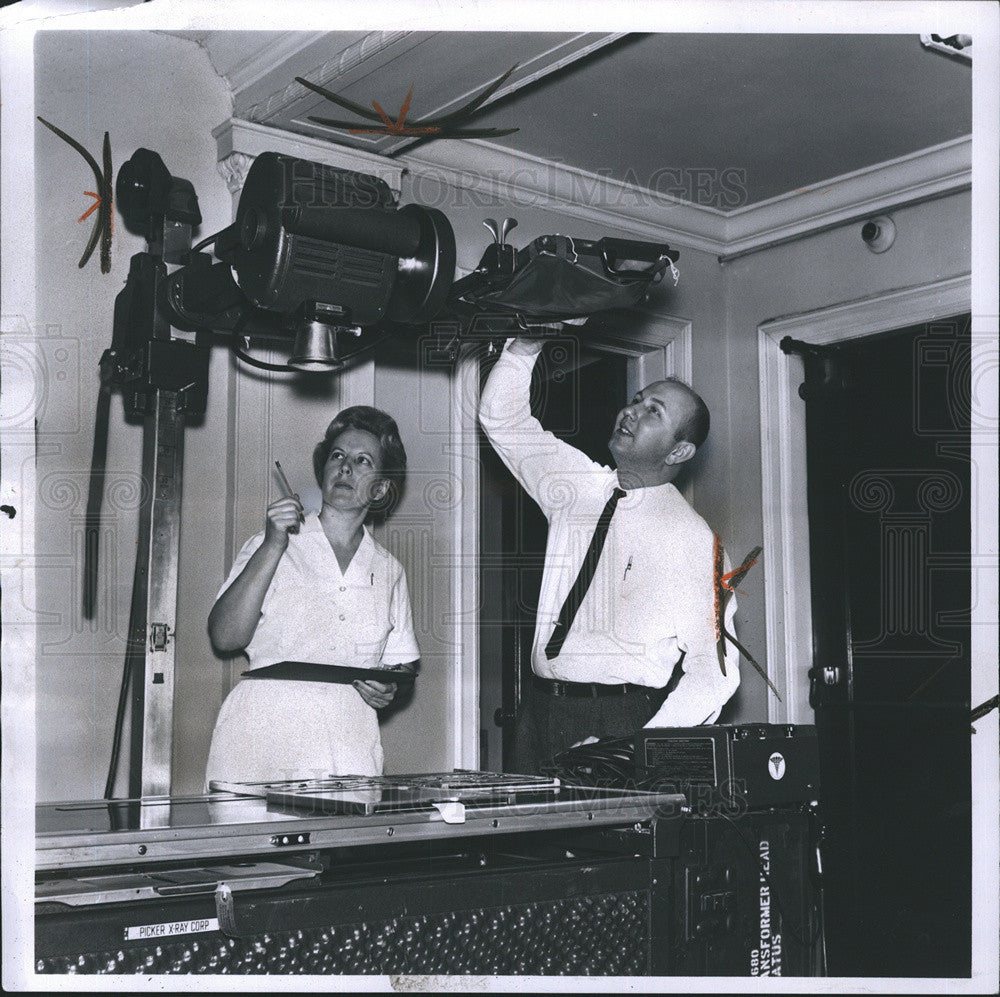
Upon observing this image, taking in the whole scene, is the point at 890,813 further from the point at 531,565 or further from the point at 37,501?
the point at 37,501

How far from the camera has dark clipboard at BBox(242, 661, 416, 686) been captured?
2836 millimetres

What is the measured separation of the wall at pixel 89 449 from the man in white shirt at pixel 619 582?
0.87m

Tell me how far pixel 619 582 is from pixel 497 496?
3.73 feet

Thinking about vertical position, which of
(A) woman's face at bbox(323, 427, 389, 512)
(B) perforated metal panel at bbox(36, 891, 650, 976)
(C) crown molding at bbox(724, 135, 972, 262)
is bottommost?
(B) perforated metal panel at bbox(36, 891, 650, 976)

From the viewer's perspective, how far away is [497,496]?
3.99 meters

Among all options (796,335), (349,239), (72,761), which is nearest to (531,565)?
(796,335)

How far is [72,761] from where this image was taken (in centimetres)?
286

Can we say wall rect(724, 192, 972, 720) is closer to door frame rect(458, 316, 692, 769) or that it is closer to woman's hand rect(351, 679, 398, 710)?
door frame rect(458, 316, 692, 769)

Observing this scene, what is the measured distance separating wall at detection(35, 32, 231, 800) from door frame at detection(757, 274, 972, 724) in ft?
6.36

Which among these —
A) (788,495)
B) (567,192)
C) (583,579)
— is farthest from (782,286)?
(583,579)

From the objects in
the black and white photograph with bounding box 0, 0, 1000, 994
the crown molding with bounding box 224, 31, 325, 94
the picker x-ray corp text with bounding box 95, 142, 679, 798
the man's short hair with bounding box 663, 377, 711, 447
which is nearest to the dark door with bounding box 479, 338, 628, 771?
the black and white photograph with bounding box 0, 0, 1000, 994

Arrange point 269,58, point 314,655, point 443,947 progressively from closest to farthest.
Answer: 1. point 443,947
2. point 314,655
3. point 269,58

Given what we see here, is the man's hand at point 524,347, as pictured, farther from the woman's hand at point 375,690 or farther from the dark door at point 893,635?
the dark door at point 893,635

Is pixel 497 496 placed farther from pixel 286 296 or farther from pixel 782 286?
pixel 286 296
